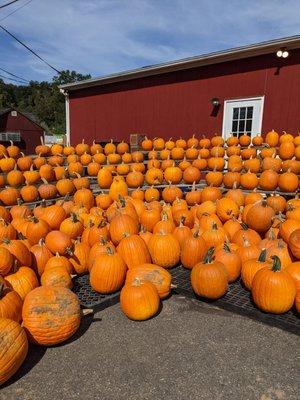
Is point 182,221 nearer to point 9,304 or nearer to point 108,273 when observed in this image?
point 108,273

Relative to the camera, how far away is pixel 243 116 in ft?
36.6

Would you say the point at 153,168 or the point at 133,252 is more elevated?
the point at 153,168

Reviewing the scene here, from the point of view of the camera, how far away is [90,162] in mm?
8672

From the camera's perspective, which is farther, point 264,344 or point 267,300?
point 267,300

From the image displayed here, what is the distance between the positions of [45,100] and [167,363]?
8854cm

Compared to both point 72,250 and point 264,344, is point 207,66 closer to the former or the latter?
point 72,250

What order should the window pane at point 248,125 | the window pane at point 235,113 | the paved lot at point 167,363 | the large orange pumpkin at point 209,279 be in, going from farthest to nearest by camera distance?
the window pane at point 235,113 < the window pane at point 248,125 < the large orange pumpkin at point 209,279 < the paved lot at point 167,363

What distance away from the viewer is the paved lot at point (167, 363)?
225 cm

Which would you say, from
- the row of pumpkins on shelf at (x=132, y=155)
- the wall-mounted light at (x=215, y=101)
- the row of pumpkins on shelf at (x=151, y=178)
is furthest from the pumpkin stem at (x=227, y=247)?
the wall-mounted light at (x=215, y=101)

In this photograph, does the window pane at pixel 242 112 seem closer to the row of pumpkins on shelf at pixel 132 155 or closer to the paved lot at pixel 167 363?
the row of pumpkins on shelf at pixel 132 155

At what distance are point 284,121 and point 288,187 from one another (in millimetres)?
4735

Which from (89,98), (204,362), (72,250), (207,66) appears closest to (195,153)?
(207,66)

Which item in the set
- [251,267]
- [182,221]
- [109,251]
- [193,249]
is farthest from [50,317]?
[182,221]

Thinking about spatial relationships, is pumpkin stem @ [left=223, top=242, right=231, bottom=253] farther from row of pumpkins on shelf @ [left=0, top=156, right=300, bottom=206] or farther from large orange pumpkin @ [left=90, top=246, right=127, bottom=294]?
row of pumpkins on shelf @ [left=0, top=156, right=300, bottom=206]
